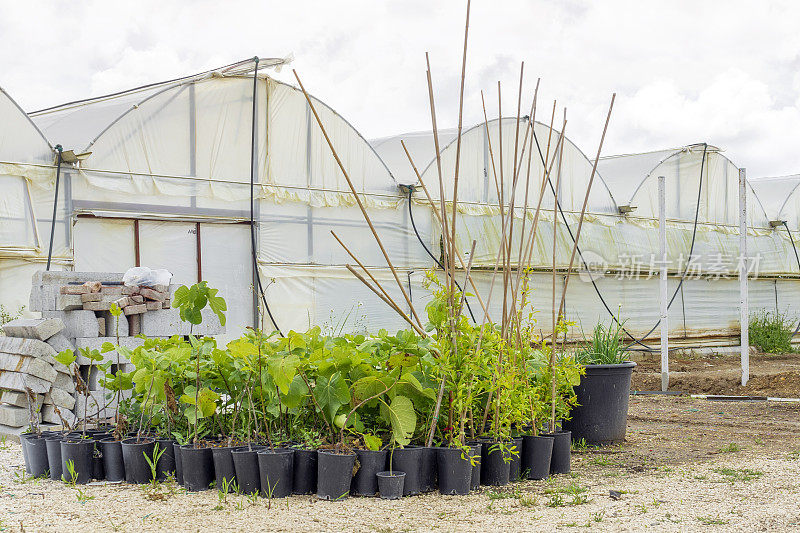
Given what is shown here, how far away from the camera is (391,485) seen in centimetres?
334

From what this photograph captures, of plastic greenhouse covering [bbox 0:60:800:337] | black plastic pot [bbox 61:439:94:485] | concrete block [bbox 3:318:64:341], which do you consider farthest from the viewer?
plastic greenhouse covering [bbox 0:60:800:337]

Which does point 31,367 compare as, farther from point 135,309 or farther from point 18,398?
point 135,309

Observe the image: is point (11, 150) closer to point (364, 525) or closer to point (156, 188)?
point (156, 188)

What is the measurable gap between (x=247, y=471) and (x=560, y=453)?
60.3 inches

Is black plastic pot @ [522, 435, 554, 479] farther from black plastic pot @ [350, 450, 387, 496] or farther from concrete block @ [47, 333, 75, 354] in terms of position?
concrete block @ [47, 333, 75, 354]

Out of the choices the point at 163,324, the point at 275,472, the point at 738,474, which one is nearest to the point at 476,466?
the point at 275,472

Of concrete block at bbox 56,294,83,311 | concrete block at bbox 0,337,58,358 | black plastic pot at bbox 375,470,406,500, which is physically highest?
concrete block at bbox 56,294,83,311

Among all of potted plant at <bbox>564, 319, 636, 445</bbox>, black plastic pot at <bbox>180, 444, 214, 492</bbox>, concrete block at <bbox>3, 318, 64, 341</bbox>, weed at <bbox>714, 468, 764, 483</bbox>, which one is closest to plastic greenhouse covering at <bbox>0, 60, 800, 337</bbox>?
potted plant at <bbox>564, 319, 636, 445</bbox>

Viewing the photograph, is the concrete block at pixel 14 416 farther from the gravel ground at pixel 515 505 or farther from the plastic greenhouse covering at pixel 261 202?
the plastic greenhouse covering at pixel 261 202

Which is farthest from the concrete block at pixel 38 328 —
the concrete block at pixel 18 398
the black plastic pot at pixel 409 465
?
the black plastic pot at pixel 409 465

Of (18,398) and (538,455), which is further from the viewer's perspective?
(18,398)

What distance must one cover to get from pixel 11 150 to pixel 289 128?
2.85 m

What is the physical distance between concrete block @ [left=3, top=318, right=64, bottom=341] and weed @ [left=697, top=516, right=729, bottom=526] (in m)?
4.03

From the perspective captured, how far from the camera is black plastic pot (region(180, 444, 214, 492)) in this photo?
355 cm
